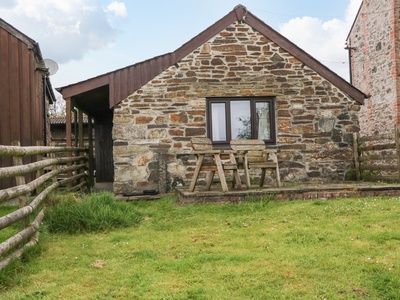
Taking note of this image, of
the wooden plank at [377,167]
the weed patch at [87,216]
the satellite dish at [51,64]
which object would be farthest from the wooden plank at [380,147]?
the satellite dish at [51,64]

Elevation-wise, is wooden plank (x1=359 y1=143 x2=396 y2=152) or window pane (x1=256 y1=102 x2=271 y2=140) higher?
window pane (x1=256 y1=102 x2=271 y2=140)

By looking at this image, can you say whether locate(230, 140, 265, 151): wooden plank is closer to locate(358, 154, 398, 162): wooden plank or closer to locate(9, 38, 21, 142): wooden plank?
locate(358, 154, 398, 162): wooden plank

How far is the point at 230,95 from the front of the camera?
11398 millimetres

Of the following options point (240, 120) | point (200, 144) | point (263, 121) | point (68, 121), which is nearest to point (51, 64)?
point (68, 121)

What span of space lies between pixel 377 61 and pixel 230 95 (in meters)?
8.53

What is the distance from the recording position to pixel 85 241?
5.96 meters

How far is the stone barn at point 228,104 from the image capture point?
11.0m

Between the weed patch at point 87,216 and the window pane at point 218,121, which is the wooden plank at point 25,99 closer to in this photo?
the weed patch at point 87,216

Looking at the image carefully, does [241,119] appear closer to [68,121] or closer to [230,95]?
[230,95]

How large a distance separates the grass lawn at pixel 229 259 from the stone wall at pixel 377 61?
31.5 ft

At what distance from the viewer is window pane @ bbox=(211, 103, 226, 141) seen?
11.5 metres

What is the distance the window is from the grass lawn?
14.0 feet

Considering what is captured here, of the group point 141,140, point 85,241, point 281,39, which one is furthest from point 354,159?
point 85,241

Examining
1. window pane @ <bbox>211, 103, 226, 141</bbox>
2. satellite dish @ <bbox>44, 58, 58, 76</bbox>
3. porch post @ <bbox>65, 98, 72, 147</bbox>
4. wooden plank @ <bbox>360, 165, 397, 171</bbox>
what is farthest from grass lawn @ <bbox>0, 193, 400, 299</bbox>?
satellite dish @ <bbox>44, 58, 58, 76</bbox>
